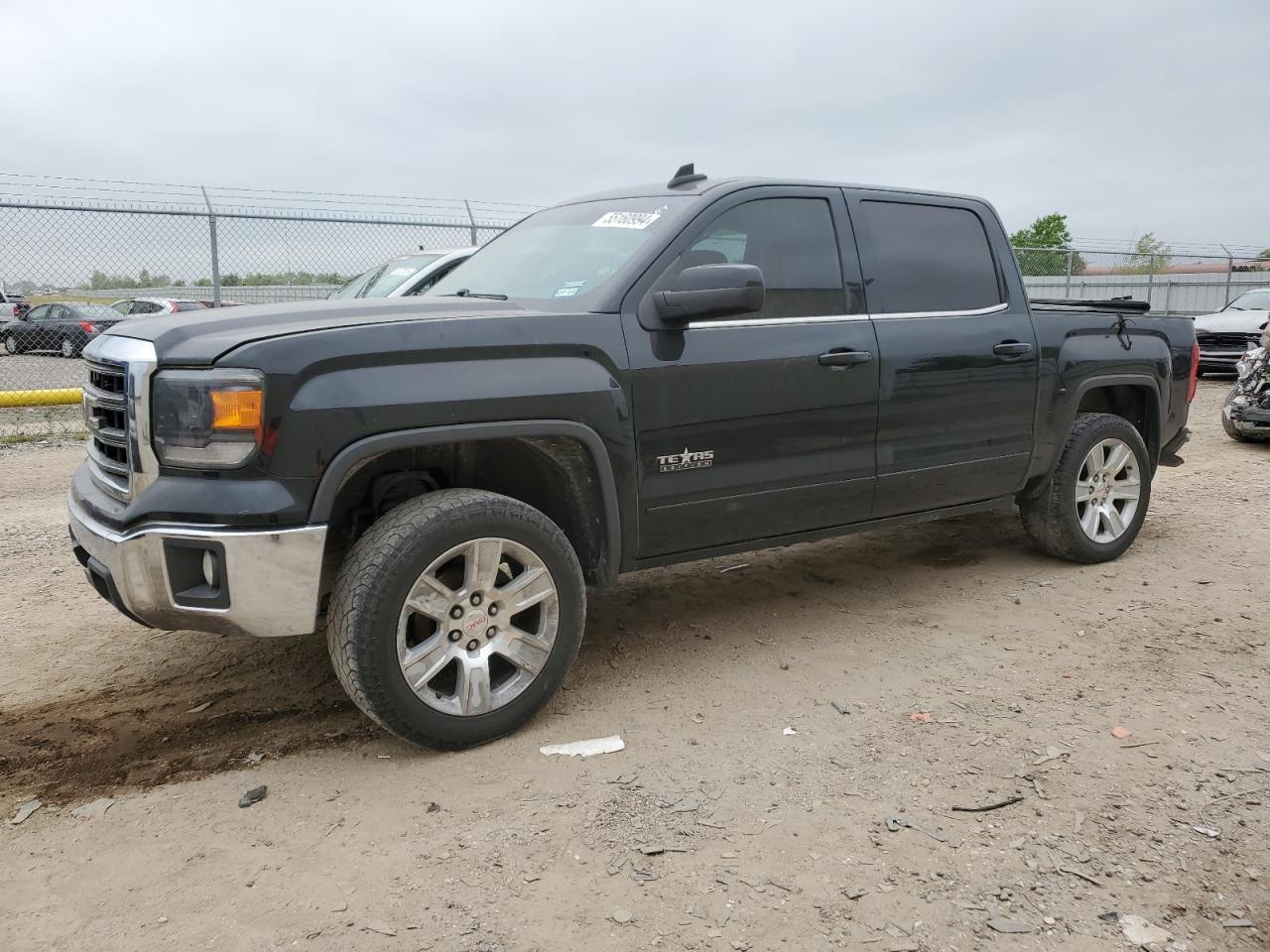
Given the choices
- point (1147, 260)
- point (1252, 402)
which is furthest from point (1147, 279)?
point (1252, 402)

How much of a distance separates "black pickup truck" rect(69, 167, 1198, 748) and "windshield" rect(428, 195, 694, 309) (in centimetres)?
2

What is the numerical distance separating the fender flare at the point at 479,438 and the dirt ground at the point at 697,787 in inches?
27.1

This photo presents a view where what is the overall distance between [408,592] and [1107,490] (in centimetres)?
399

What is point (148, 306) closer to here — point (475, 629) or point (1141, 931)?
point (475, 629)

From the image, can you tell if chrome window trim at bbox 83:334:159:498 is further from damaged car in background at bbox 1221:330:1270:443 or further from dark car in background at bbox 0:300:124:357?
dark car in background at bbox 0:300:124:357

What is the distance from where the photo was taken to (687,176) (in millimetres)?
4199

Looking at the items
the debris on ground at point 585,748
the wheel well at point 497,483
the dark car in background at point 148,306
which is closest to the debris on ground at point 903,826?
the debris on ground at point 585,748

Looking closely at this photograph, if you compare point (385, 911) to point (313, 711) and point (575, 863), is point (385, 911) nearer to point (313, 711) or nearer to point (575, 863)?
point (575, 863)

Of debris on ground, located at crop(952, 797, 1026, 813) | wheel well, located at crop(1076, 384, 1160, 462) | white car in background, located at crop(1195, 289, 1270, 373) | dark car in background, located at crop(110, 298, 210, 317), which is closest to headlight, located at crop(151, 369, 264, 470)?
debris on ground, located at crop(952, 797, 1026, 813)

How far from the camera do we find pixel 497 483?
374 centimetres

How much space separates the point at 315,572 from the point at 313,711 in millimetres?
861

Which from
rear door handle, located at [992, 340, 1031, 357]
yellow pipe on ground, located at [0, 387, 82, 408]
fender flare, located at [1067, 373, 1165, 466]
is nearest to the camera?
rear door handle, located at [992, 340, 1031, 357]

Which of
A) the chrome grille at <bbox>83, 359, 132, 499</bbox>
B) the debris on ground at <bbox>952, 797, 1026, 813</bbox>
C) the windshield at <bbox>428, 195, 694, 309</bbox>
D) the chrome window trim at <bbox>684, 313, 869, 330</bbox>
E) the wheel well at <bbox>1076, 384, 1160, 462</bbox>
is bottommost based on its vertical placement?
the debris on ground at <bbox>952, 797, 1026, 813</bbox>

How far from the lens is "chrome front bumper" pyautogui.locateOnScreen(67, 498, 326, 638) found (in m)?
2.89
